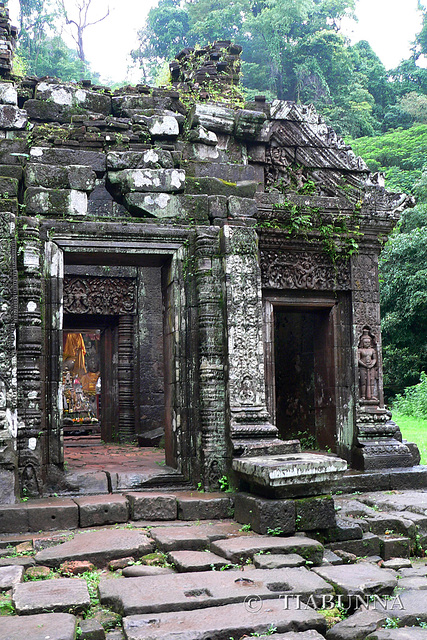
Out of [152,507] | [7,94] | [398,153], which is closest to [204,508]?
[152,507]

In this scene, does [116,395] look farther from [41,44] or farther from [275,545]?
[41,44]

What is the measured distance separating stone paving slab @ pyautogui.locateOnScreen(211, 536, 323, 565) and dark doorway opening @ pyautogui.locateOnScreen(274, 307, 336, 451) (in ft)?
11.6

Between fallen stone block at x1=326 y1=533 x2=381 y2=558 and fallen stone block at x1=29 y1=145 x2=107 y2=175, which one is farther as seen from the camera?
fallen stone block at x1=29 y1=145 x2=107 y2=175

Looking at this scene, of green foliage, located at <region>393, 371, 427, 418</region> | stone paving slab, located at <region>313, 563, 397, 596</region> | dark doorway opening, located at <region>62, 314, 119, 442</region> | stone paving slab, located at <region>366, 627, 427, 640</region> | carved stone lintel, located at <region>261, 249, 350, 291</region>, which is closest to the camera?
stone paving slab, located at <region>366, 627, 427, 640</region>

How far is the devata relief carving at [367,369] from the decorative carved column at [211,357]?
2.25 metres

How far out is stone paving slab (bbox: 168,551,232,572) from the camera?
4438 mm

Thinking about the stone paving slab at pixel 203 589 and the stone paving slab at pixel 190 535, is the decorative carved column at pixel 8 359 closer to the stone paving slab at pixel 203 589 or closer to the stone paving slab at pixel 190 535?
the stone paving slab at pixel 190 535

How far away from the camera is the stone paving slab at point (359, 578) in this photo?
160 inches

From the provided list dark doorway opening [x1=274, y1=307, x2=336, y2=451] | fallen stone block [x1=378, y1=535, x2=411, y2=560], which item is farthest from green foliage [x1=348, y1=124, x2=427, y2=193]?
fallen stone block [x1=378, y1=535, x2=411, y2=560]

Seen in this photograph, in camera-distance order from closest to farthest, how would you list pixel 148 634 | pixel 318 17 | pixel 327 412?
pixel 148 634 < pixel 327 412 < pixel 318 17

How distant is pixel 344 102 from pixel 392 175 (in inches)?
328

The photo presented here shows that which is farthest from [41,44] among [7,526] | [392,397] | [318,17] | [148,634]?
[148,634]

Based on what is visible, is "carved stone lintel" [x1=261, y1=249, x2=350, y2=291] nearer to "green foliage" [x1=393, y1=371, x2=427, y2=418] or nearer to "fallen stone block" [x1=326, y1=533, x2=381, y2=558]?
"fallen stone block" [x1=326, y1=533, x2=381, y2=558]

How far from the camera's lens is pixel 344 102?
30.7 meters
